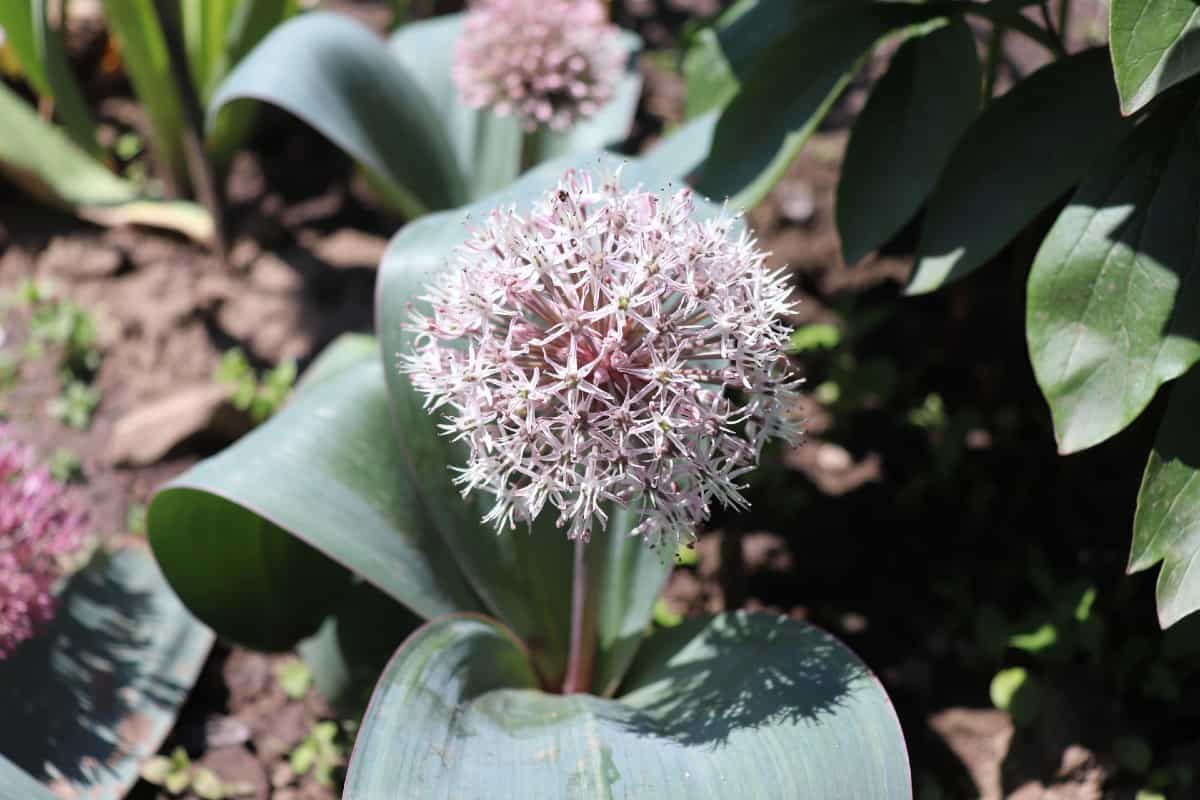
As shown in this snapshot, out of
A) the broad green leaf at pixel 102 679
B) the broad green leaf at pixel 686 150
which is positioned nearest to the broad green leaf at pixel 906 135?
the broad green leaf at pixel 686 150

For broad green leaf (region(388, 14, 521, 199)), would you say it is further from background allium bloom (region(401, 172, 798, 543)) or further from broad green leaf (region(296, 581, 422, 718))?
background allium bloom (region(401, 172, 798, 543))

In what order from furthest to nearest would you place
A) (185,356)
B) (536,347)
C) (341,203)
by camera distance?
(341,203), (185,356), (536,347)

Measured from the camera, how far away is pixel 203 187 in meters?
2.89

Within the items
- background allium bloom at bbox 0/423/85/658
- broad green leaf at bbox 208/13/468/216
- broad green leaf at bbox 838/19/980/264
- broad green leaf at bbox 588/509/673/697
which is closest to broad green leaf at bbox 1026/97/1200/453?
broad green leaf at bbox 838/19/980/264

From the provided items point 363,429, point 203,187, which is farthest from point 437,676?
point 203,187

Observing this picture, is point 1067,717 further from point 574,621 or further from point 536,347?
point 536,347

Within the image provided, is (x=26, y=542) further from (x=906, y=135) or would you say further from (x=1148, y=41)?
(x=1148, y=41)

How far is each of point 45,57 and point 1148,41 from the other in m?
2.38

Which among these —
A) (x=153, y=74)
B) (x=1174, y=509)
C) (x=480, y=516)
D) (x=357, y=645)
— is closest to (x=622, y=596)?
(x=480, y=516)

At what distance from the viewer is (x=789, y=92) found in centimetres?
182

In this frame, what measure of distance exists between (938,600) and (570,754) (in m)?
1.05

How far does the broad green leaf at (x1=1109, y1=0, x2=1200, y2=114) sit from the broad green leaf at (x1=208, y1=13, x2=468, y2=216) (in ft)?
4.78

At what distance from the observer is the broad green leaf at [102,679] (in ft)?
6.00

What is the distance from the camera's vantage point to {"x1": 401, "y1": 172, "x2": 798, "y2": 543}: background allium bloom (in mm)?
1273
